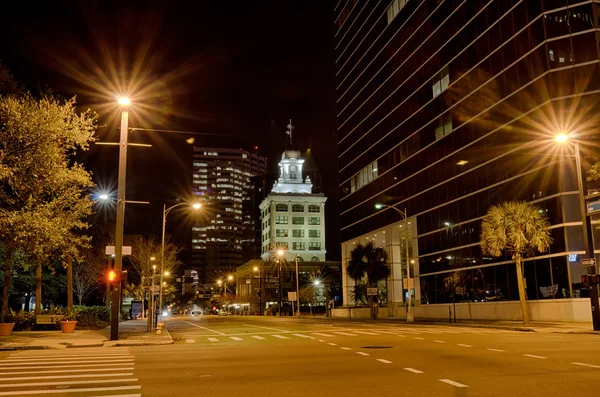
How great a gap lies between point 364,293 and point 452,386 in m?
59.1

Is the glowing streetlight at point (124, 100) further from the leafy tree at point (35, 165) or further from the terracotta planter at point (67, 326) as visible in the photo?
the terracotta planter at point (67, 326)

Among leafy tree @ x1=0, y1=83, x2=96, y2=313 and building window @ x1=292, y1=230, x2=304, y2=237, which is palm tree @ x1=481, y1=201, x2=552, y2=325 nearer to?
leafy tree @ x1=0, y1=83, x2=96, y2=313

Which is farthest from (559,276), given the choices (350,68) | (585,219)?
(350,68)

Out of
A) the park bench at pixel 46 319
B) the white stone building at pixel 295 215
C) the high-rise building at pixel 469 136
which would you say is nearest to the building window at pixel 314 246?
the white stone building at pixel 295 215

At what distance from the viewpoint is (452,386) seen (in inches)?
425

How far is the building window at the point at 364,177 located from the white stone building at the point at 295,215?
63678 millimetres

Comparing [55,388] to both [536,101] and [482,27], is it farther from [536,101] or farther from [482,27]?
[482,27]

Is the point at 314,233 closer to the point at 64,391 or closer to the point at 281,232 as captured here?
the point at 281,232

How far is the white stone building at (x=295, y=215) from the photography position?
145125 mm

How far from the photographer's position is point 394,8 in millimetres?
67438

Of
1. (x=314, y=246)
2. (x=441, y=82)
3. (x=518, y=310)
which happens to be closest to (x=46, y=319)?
(x=518, y=310)

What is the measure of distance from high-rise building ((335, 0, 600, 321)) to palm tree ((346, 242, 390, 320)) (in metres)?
4.21

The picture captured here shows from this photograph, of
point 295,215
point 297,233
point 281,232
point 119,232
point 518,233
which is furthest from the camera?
point 295,215

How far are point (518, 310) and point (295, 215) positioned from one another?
4172 inches
